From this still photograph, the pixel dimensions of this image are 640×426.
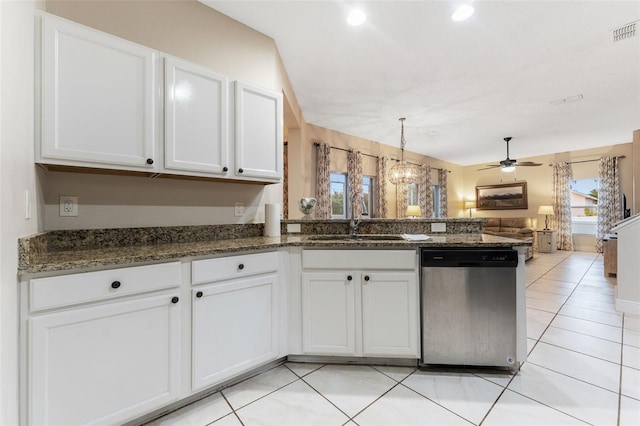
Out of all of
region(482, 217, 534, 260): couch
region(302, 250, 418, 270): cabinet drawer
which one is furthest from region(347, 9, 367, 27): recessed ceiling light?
region(482, 217, 534, 260): couch

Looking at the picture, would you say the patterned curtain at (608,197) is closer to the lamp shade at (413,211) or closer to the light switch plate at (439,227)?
the lamp shade at (413,211)

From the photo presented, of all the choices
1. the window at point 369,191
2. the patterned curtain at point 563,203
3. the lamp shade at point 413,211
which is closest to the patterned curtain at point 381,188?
the window at point 369,191

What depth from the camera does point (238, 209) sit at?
234 centimetres

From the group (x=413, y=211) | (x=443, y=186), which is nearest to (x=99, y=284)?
(x=413, y=211)

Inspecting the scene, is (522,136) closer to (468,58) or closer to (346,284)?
(468,58)

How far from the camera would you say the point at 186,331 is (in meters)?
1.48

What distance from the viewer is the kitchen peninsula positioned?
45.4 inches

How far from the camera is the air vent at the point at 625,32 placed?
2.40 m

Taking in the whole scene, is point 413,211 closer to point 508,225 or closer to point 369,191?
point 369,191

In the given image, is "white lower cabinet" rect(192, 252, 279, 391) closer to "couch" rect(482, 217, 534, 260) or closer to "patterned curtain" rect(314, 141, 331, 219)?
"patterned curtain" rect(314, 141, 331, 219)

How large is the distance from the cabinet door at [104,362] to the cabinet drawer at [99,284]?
51mm

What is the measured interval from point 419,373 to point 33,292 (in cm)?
211

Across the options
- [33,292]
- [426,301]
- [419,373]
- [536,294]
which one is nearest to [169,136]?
[33,292]

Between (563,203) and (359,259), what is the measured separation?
8.41 meters
